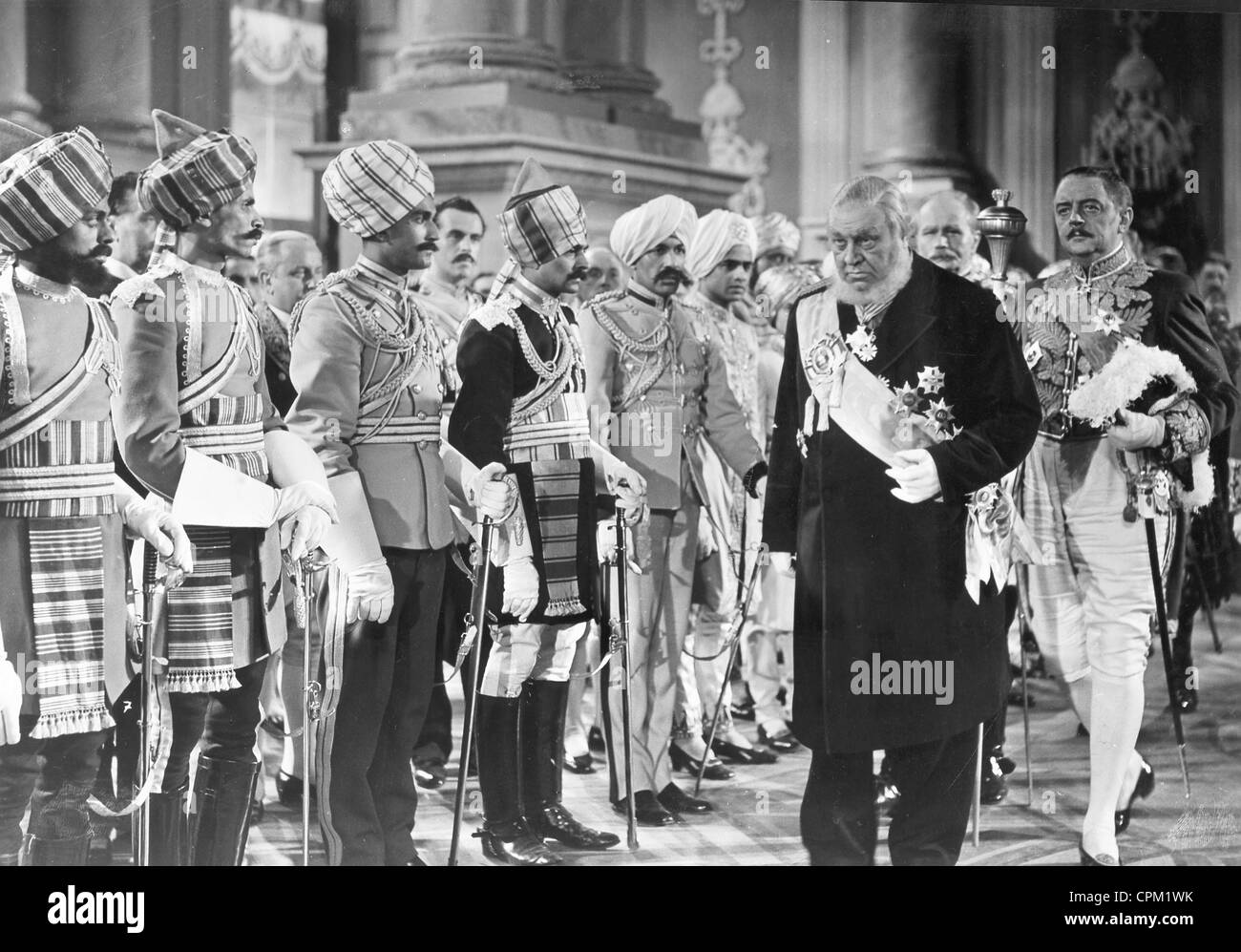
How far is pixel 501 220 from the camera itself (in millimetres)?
4430

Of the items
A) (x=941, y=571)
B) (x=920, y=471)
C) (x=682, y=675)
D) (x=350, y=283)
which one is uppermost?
(x=350, y=283)

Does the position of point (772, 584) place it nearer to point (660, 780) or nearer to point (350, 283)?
point (660, 780)

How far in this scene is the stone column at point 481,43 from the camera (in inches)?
179

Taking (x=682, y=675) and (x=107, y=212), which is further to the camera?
(x=682, y=675)

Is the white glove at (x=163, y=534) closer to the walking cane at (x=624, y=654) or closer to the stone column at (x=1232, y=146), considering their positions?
the walking cane at (x=624, y=654)

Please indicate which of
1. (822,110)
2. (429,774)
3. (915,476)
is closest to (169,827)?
(429,774)

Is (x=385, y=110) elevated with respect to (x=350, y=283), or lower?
elevated

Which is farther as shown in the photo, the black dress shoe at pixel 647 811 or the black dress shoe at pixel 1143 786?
the black dress shoe at pixel 1143 786

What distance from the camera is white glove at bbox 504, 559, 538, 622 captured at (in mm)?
4316

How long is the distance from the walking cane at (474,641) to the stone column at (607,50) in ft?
4.22

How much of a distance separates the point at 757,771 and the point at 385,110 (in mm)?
2156

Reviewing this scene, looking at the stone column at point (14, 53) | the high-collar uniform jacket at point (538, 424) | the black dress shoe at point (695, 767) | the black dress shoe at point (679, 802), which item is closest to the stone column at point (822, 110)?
the high-collar uniform jacket at point (538, 424)

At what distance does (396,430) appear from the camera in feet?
13.9

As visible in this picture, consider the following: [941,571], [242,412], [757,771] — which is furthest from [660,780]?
[242,412]
